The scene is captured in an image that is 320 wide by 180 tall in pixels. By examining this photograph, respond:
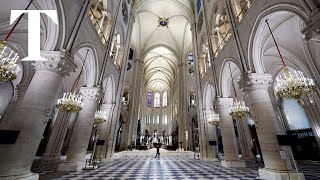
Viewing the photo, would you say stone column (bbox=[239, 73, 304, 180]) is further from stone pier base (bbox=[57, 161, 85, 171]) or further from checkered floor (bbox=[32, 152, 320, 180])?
stone pier base (bbox=[57, 161, 85, 171])

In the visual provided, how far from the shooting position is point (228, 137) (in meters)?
9.32

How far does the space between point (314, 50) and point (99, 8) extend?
14.4 metres

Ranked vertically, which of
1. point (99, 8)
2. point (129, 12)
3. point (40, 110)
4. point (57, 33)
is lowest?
point (40, 110)

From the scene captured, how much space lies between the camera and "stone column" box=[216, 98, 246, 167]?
874 centimetres

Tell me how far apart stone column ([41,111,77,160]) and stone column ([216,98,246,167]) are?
490 inches

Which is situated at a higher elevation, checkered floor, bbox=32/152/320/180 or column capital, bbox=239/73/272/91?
column capital, bbox=239/73/272/91

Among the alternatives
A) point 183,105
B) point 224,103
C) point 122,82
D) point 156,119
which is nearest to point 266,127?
point 224,103

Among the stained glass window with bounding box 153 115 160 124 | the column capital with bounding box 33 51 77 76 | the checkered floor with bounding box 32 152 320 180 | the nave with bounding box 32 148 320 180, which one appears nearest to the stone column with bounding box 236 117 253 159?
the nave with bounding box 32 148 320 180

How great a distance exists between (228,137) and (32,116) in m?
9.57

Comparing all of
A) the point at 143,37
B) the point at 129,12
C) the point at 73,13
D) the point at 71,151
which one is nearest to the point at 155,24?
the point at 143,37

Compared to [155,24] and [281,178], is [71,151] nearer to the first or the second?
[281,178]

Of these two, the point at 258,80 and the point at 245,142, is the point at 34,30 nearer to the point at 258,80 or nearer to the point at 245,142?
the point at 258,80

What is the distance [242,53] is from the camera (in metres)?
7.28

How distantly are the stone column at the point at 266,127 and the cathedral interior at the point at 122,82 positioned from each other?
4cm
